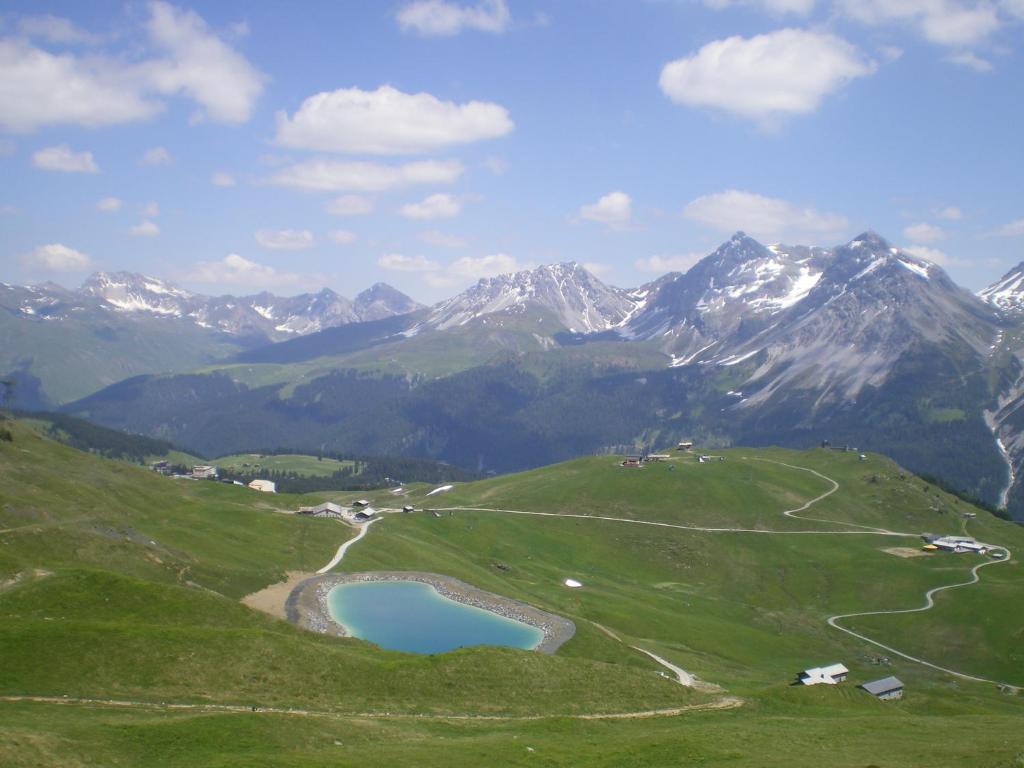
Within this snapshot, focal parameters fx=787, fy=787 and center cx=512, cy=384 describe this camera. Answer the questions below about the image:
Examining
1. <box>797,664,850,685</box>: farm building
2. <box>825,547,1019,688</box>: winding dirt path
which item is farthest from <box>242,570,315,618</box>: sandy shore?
<box>825,547,1019,688</box>: winding dirt path

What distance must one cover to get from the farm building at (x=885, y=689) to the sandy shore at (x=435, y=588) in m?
29.7

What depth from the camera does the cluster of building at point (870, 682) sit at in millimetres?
77000

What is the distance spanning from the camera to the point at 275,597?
3302 inches

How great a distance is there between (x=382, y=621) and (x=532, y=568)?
55.5m

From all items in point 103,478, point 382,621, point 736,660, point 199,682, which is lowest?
point 736,660

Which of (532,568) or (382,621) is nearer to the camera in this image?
(382,621)

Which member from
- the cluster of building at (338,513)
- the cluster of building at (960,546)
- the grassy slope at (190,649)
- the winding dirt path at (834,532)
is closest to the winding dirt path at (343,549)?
the grassy slope at (190,649)

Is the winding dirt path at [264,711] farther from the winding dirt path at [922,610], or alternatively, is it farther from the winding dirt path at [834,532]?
the winding dirt path at [834,532]

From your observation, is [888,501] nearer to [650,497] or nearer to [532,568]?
[650,497]

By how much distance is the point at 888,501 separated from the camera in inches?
7293

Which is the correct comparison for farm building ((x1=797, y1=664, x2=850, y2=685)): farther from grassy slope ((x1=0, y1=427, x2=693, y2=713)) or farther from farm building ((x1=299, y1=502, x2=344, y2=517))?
farm building ((x1=299, y1=502, x2=344, y2=517))

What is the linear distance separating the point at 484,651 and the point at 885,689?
43.2m

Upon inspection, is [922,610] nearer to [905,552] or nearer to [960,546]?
[905,552]

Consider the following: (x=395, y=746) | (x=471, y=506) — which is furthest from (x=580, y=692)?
(x=471, y=506)
